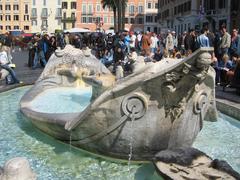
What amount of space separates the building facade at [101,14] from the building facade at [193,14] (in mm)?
12086

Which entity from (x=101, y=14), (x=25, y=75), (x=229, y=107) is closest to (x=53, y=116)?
(x=229, y=107)

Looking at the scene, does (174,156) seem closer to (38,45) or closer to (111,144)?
(111,144)

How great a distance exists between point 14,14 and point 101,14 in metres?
18.3

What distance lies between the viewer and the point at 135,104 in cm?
495

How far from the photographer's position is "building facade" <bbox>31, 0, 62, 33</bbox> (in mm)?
96000

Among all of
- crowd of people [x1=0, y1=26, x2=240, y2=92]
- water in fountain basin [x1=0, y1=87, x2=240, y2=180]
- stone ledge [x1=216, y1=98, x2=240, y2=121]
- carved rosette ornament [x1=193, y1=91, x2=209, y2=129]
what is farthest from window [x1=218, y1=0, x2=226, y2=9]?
carved rosette ornament [x1=193, y1=91, x2=209, y2=129]

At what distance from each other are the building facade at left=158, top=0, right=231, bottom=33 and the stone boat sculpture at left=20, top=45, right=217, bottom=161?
2686 centimetres

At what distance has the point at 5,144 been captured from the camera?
6031 millimetres

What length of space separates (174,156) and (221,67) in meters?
7.85

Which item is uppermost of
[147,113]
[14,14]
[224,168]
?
[14,14]

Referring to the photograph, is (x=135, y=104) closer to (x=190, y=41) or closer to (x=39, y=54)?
(x=190, y=41)

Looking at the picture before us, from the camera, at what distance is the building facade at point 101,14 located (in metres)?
94.2

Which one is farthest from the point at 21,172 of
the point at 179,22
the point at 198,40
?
the point at 179,22

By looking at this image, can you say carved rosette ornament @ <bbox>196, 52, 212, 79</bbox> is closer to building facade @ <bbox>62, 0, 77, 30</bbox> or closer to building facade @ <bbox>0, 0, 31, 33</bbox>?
building facade @ <bbox>62, 0, 77, 30</bbox>
